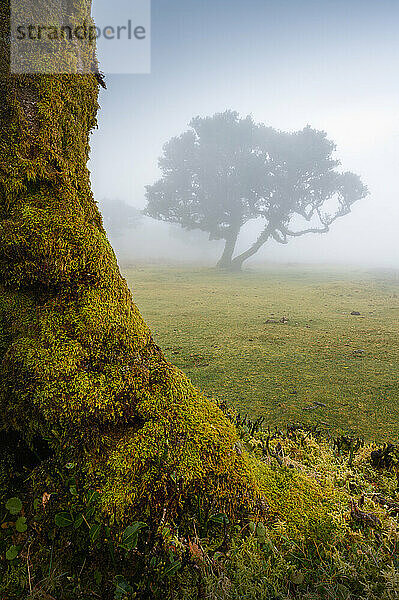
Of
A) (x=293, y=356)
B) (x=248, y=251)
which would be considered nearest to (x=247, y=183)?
(x=248, y=251)

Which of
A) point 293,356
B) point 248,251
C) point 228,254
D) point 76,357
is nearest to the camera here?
point 76,357

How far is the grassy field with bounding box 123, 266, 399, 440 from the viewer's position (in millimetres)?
4355

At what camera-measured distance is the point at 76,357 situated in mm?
1985

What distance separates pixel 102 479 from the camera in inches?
71.2

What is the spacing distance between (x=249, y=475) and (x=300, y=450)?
1009 mm

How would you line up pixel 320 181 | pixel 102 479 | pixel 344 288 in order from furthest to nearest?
pixel 320 181 < pixel 344 288 < pixel 102 479

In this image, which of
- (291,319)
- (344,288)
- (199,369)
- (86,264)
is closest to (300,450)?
(86,264)

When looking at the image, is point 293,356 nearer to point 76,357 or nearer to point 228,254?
point 76,357

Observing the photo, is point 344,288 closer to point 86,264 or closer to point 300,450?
point 300,450

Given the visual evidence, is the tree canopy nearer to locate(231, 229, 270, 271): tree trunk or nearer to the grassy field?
locate(231, 229, 270, 271): tree trunk

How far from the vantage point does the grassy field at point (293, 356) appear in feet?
14.3

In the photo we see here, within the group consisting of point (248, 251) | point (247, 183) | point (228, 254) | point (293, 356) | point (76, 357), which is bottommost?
point (293, 356)

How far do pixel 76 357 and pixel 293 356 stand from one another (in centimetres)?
533

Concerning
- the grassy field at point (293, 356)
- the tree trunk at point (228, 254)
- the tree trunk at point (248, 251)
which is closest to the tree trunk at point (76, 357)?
the grassy field at point (293, 356)
